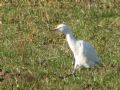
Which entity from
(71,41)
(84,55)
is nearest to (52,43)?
(71,41)

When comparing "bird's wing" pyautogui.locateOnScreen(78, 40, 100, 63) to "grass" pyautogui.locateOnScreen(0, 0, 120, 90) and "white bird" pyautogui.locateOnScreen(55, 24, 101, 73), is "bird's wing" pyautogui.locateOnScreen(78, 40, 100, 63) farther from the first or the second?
"grass" pyautogui.locateOnScreen(0, 0, 120, 90)

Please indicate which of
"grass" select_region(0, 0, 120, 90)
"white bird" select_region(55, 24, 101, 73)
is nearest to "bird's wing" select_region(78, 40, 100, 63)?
"white bird" select_region(55, 24, 101, 73)

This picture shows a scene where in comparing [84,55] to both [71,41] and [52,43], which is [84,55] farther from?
[52,43]

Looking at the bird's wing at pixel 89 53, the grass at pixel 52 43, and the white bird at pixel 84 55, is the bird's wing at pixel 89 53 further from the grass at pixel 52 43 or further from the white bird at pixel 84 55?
the grass at pixel 52 43

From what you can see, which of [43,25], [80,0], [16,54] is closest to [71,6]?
[80,0]

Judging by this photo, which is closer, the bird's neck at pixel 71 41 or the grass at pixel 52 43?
the grass at pixel 52 43

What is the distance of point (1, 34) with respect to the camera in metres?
14.2

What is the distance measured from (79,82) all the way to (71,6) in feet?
20.8

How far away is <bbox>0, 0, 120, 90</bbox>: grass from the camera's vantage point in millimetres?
10422

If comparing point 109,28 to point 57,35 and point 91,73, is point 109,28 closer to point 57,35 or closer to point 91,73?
point 57,35

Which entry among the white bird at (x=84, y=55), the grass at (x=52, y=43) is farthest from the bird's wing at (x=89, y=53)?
the grass at (x=52, y=43)

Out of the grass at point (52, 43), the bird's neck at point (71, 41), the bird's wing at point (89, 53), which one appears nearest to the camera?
the grass at point (52, 43)

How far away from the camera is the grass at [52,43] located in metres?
10.4

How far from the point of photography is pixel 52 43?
13.6 metres
